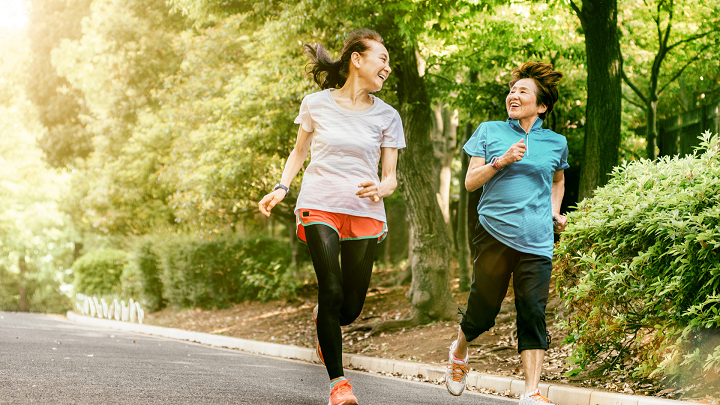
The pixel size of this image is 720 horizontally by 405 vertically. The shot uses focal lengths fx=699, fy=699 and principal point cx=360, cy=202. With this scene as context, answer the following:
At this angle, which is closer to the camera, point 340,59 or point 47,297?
point 340,59

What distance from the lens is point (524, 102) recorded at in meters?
4.46

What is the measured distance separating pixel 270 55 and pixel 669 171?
9.36 meters

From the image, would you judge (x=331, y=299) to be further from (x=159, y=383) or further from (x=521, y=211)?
(x=159, y=383)

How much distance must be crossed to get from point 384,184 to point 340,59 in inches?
36.0

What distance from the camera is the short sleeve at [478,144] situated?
4418 millimetres

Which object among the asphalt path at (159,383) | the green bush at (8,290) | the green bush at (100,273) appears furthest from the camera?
the green bush at (8,290)

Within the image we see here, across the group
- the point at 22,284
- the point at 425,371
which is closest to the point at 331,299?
the point at 425,371

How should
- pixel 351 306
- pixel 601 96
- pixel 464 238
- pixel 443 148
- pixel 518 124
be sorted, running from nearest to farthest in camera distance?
pixel 351 306
pixel 518 124
pixel 601 96
pixel 464 238
pixel 443 148

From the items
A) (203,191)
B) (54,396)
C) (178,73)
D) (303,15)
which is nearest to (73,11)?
(178,73)

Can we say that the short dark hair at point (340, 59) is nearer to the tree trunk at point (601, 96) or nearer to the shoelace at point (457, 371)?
the shoelace at point (457, 371)

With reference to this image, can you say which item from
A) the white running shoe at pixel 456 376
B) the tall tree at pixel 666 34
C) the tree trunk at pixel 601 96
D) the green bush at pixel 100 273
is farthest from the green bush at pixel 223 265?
the white running shoe at pixel 456 376

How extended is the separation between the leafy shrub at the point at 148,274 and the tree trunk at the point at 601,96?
14543 millimetres

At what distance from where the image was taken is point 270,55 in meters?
13.6

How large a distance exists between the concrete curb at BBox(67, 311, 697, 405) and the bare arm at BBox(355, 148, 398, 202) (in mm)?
2460
